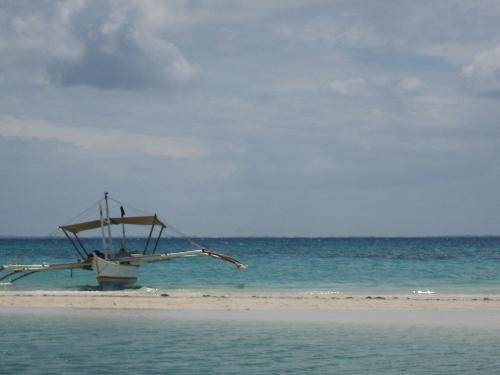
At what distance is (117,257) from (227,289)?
5.54m

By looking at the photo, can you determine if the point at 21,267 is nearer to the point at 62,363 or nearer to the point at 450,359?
the point at 62,363

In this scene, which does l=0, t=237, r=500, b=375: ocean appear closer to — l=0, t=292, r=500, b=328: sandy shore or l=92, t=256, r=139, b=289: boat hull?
l=0, t=292, r=500, b=328: sandy shore

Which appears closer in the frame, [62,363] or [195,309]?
[62,363]

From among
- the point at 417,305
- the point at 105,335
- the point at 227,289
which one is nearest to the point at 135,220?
the point at 227,289

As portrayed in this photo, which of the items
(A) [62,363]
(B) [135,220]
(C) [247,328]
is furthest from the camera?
(B) [135,220]

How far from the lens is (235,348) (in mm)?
19000

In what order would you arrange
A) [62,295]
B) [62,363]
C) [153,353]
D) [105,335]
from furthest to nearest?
[62,295] < [105,335] < [153,353] < [62,363]

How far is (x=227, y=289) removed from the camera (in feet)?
134

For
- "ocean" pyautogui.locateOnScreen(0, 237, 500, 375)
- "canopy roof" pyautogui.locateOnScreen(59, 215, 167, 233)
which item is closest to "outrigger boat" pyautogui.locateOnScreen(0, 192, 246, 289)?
"canopy roof" pyautogui.locateOnScreen(59, 215, 167, 233)

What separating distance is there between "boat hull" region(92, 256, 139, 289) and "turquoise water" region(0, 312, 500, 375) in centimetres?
1393

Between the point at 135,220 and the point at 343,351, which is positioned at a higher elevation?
the point at 135,220

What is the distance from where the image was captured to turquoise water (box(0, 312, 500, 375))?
1658cm

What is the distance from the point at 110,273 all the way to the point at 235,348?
20590mm

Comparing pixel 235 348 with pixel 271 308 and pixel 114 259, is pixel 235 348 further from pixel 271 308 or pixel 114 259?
pixel 114 259
